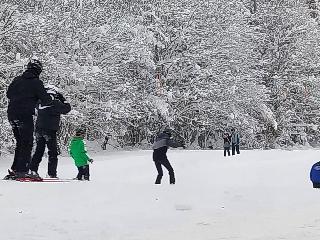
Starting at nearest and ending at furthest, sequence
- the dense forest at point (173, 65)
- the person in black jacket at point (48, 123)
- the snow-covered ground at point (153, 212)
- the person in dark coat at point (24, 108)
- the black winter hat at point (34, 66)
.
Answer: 1. the snow-covered ground at point (153, 212)
2. the person in dark coat at point (24, 108)
3. the black winter hat at point (34, 66)
4. the person in black jacket at point (48, 123)
5. the dense forest at point (173, 65)

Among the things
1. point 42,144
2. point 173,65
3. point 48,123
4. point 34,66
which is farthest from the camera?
point 173,65

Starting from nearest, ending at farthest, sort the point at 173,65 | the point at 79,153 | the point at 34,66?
1. the point at 34,66
2. the point at 79,153
3. the point at 173,65

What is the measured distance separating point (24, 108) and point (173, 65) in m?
24.8

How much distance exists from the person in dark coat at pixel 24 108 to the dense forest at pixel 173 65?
12505mm

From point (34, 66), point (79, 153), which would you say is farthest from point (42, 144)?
point (79, 153)

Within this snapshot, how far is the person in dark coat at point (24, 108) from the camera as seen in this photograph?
955 cm

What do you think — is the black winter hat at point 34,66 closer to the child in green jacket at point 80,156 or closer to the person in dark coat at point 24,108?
the person in dark coat at point 24,108

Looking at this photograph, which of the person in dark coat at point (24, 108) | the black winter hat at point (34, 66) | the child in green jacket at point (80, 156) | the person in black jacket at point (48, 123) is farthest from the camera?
the child in green jacket at point (80, 156)

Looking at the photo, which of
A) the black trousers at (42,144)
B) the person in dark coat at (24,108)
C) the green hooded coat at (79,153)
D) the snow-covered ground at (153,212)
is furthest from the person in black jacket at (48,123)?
the green hooded coat at (79,153)

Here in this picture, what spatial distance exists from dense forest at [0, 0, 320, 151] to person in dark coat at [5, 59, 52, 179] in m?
12.5

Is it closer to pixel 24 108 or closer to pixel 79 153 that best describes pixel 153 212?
pixel 24 108

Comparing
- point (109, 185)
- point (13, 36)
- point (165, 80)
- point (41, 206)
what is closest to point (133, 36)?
point (165, 80)

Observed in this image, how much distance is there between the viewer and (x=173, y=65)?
33969 millimetres

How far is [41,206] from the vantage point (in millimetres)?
8180
